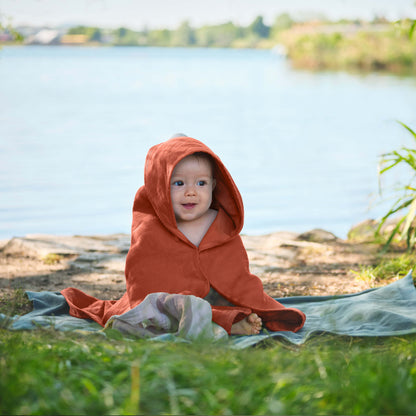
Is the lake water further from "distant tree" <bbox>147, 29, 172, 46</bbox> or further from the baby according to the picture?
"distant tree" <bbox>147, 29, 172, 46</bbox>

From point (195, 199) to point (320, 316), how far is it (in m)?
0.98

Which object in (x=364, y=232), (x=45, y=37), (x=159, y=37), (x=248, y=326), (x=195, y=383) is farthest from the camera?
(x=159, y=37)

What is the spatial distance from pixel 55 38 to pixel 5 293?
4438 cm

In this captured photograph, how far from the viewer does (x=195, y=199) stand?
294 centimetres

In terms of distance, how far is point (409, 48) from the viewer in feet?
80.8

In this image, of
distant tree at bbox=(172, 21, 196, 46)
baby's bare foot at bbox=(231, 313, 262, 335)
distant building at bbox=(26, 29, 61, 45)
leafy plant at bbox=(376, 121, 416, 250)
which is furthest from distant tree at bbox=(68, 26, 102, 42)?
baby's bare foot at bbox=(231, 313, 262, 335)

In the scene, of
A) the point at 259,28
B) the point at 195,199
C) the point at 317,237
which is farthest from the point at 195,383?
the point at 259,28

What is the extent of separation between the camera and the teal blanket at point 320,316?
274cm

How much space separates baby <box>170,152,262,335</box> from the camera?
9.57 feet

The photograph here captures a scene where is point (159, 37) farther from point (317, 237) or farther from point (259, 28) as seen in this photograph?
point (317, 237)

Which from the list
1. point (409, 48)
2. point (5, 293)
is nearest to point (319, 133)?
point (5, 293)

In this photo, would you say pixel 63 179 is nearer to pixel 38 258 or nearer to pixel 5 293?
pixel 38 258

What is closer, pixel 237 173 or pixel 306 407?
pixel 306 407

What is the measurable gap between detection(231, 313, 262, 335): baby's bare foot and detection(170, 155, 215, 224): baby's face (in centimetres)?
56
